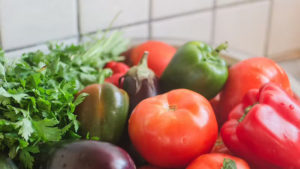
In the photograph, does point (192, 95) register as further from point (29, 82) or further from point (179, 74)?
point (29, 82)

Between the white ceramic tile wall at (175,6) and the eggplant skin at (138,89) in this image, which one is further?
the white ceramic tile wall at (175,6)

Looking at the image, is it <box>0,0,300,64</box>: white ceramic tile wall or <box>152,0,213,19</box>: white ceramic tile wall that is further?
<box>152,0,213,19</box>: white ceramic tile wall

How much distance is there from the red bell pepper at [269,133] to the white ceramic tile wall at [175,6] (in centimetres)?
42

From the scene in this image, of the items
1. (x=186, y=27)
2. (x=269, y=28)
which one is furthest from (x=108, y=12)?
(x=269, y=28)

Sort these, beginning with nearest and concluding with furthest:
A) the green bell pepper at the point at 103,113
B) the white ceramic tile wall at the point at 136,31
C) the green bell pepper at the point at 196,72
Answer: the green bell pepper at the point at 103,113
the green bell pepper at the point at 196,72
the white ceramic tile wall at the point at 136,31

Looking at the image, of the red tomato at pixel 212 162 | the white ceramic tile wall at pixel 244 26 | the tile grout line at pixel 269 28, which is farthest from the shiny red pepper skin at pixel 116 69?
the tile grout line at pixel 269 28

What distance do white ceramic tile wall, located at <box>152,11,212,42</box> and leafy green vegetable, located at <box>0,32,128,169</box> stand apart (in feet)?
1.08

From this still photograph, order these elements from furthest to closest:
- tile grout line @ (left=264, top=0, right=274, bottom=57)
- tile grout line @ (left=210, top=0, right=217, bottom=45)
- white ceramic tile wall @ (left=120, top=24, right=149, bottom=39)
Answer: tile grout line @ (left=264, top=0, right=274, bottom=57) → tile grout line @ (left=210, top=0, right=217, bottom=45) → white ceramic tile wall @ (left=120, top=24, right=149, bottom=39)

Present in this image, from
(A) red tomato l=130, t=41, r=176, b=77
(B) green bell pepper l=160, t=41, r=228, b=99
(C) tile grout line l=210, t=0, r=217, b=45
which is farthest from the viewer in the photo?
(C) tile grout line l=210, t=0, r=217, b=45

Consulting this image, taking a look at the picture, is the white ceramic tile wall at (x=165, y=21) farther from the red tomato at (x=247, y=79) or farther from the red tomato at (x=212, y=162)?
the red tomato at (x=212, y=162)

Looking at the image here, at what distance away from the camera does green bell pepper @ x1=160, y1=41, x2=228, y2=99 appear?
799 mm

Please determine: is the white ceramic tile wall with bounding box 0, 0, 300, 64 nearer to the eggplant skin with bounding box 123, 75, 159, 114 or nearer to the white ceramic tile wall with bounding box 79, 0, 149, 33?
the white ceramic tile wall with bounding box 79, 0, 149, 33

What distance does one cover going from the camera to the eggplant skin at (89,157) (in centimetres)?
57

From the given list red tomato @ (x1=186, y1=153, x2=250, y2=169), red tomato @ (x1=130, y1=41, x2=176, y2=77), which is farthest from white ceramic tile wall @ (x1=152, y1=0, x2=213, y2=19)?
red tomato @ (x1=186, y1=153, x2=250, y2=169)
